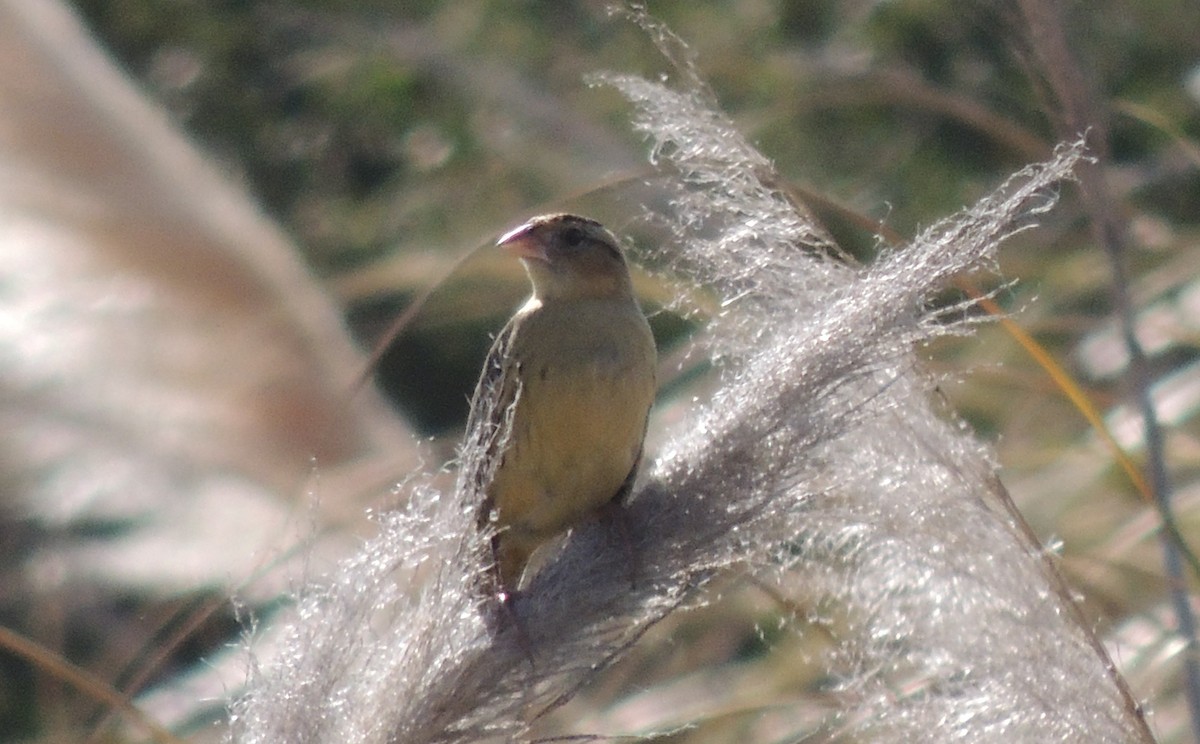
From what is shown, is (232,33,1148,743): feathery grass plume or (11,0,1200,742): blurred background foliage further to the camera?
(11,0,1200,742): blurred background foliage

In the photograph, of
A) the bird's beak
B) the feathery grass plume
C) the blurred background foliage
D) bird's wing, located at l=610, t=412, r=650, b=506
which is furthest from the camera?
the bird's beak

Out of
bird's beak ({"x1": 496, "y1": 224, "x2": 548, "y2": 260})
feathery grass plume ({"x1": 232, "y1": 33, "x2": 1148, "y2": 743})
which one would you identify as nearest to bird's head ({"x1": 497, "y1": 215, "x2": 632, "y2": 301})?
bird's beak ({"x1": 496, "y1": 224, "x2": 548, "y2": 260})

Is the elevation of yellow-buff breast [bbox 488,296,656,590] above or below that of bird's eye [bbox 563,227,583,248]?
below

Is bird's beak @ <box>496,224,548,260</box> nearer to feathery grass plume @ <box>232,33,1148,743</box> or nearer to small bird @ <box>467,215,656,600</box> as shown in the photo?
small bird @ <box>467,215,656,600</box>

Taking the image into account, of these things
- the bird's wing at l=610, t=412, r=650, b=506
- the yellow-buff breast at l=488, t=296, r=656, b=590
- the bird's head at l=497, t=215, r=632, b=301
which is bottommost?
the bird's wing at l=610, t=412, r=650, b=506

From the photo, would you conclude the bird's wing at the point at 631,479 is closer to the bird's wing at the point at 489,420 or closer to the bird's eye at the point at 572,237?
the bird's wing at the point at 489,420

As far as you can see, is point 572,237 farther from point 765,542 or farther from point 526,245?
point 765,542
